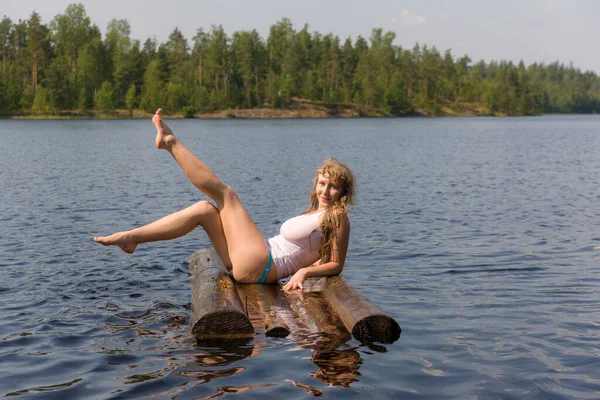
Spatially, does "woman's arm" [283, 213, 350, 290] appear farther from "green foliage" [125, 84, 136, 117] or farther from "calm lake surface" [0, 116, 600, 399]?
"green foliage" [125, 84, 136, 117]

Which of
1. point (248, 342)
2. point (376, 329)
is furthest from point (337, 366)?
point (248, 342)

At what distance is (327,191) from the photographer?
8.78 meters

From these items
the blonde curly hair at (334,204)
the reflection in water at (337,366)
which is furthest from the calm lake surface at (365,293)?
the blonde curly hair at (334,204)

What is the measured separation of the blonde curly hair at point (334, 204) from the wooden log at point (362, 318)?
2.44 feet

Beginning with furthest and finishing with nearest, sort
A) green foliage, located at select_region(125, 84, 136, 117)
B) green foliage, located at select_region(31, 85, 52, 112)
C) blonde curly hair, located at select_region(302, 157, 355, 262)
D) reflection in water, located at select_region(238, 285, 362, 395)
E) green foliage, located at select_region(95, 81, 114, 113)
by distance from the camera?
green foliage, located at select_region(125, 84, 136, 117), green foliage, located at select_region(95, 81, 114, 113), green foliage, located at select_region(31, 85, 52, 112), blonde curly hair, located at select_region(302, 157, 355, 262), reflection in water, located at select_region(238, 285, 362, 395)

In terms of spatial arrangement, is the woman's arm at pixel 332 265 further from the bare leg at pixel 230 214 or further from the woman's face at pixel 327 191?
the bare leg at pixel 230 214

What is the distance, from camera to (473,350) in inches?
313

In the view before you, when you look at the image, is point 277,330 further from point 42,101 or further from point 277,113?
point 277,113

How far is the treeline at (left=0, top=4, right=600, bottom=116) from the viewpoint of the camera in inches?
5418

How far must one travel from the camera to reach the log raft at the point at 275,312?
24.4 feet

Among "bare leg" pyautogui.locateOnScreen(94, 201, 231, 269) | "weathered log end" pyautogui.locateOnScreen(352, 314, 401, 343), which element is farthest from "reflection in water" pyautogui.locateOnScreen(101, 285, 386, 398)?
"bare leg" pyautogui.locateOnScreen(94, 201, 231, 269)

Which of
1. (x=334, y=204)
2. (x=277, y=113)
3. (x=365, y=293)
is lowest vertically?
(x=365, y=293)

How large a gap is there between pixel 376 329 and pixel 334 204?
5.81ft

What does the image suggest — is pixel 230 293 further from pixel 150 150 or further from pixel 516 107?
pixel 516 107
